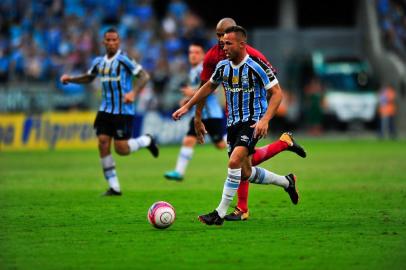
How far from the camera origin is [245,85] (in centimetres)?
1087

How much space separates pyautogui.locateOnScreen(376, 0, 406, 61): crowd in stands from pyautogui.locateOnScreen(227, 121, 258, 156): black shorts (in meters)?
29.0

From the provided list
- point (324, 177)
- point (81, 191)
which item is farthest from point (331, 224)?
point (324, 177)

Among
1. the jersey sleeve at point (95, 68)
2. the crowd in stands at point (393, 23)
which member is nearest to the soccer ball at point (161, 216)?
the jersey sleeve at point (95, 68)

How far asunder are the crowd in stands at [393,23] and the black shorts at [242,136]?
29.0 metres

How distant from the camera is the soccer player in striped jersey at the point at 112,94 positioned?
1455 centimetres

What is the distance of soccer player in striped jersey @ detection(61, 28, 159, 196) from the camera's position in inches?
573

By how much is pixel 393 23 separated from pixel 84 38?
1371 cm

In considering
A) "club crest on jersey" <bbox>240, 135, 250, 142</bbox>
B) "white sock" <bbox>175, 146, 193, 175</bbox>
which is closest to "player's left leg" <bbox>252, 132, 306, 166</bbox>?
"club crest on jersey" <bbox>240, 135, 250, 142</bbox>

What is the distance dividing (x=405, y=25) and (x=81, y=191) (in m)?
26.0

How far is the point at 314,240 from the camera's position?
31.8ft

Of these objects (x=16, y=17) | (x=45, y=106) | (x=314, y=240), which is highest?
(x=16, y=17)

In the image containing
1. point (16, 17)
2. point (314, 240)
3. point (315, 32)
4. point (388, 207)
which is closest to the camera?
point (314, 240)

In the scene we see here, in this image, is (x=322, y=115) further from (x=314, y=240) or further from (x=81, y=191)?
(x=314, y=240)

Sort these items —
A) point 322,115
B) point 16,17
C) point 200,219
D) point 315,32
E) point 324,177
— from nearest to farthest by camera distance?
point 200,219 → point 324,177 → point 16,17 → point 322,115 → point 315,32
